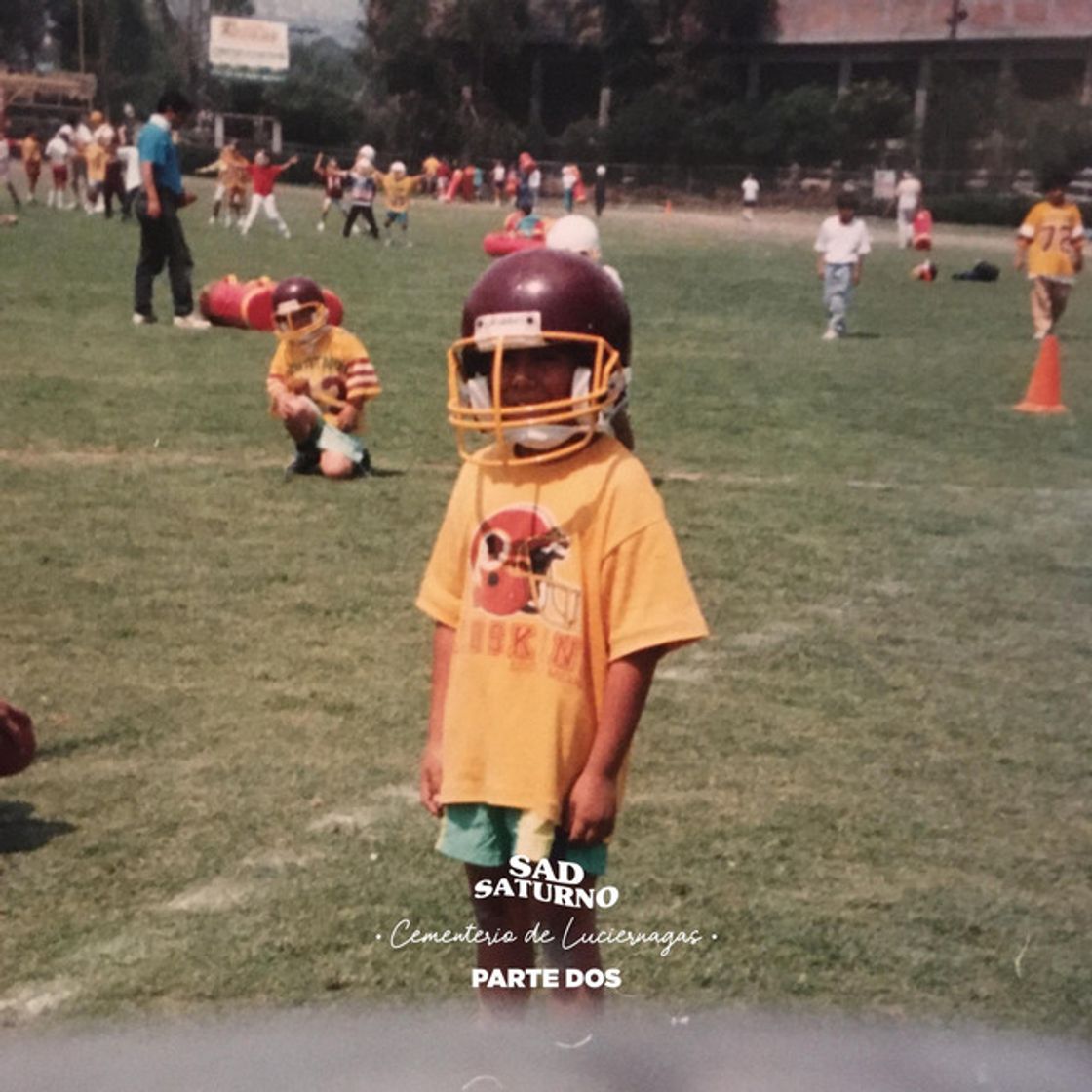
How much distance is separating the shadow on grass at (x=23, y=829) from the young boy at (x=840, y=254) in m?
12.9

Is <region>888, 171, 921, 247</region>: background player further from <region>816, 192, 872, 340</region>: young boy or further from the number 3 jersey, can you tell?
the number 3 jersey

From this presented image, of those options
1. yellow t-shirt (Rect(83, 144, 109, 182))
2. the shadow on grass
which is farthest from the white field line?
yellow t-shirt (Rect(83, 144, 109, 182))

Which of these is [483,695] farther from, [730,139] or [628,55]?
[628,55]

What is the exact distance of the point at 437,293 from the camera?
19.5m

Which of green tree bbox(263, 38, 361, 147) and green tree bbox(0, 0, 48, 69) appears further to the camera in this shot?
green tree bbox(0, 0, 48, 69)

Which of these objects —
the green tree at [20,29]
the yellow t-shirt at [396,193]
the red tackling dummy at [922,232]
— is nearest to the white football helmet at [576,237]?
the yellow t-shirt at [396,193]

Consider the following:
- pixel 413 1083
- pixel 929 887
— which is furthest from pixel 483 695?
pixel 929 887

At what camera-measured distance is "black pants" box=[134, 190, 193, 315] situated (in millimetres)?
13797

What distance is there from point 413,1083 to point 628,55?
62.7 metres

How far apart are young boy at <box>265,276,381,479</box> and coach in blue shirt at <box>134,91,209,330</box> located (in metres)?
5.49

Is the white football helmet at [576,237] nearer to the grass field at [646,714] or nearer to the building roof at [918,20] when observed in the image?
the grass field at [646,714]

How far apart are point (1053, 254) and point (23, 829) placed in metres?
14.1

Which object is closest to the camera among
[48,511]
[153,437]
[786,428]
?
Answer: [48,511]

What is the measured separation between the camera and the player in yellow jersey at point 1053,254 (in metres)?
16.3
